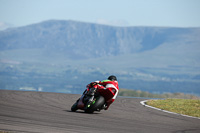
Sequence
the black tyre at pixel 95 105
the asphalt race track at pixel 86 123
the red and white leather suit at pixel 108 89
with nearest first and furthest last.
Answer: the asphalt race track at pixel 86 123
the black tyre at pixel 95 105
the red and white leather suit at pixel 108 89

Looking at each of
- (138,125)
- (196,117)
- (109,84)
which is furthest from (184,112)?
(138,125)

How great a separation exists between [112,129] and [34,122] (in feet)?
6.95

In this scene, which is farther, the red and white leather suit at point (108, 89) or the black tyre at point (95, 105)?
the red and white leather suit at point (108, 89)

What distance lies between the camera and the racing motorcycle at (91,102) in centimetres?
1436

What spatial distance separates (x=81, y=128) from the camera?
10609mm

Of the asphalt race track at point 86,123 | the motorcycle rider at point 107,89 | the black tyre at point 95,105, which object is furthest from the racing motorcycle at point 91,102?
the asphalt race track at point 86,123

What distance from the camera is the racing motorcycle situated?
14.4 meters

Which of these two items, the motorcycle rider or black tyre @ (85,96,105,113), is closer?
black tyre @ (85,96,105,113)

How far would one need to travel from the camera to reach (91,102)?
14.4m

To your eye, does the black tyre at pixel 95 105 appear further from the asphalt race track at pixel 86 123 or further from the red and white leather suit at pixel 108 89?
the asphalt race track at pixel 86 123

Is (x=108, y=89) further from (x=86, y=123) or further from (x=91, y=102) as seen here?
(x=86, y=123)

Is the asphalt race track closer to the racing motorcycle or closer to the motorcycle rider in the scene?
the racing motorcycle

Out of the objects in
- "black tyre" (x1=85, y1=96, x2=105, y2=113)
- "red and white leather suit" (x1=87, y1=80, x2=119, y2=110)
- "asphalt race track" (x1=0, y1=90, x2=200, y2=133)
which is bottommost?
"asphalt race track" (x1=0, y1=90, x2=200, y2=133)

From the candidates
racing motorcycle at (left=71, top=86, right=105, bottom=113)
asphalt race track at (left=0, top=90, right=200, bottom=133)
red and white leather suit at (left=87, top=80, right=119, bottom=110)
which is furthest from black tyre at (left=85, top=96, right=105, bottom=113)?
asphalt race track at (left=0, top=90, right=200, bottom=133)
